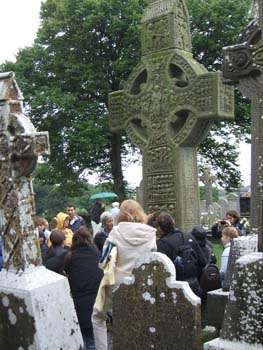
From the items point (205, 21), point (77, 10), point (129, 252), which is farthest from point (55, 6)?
point (129, 252)

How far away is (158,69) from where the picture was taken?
937 centimetres

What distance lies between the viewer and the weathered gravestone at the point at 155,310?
3738 mm

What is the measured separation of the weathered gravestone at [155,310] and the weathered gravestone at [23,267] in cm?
57

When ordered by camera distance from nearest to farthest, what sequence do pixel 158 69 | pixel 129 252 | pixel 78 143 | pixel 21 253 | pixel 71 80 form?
pixel 21 253 < pixel 129 252 < pixel 158 69 < pixel 78 143 < pixel 71 80

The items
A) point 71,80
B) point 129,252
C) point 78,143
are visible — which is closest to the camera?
point 129,252

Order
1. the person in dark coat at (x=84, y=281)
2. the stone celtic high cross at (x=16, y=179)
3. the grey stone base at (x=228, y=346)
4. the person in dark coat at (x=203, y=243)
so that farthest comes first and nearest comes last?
the person in dark coat at (x=203, y=243), the person in dark coat at (x=84, y=281), the stone celtic high cross at (x=16, y=179), the grey stone base at (x=228, y=346)

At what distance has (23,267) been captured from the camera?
4449mm

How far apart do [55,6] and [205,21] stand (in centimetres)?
712

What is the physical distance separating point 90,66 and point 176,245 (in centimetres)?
1842

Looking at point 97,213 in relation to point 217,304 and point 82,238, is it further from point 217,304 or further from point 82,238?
point 217,304

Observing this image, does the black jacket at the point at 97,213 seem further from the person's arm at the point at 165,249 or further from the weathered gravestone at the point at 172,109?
the person's arm at the point at 165,249

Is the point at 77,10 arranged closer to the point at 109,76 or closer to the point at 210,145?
the point at 109,76

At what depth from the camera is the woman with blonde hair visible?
486cm

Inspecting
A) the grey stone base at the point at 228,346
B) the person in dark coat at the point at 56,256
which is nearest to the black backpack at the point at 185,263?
the person in dark coat at the point at 56,256
